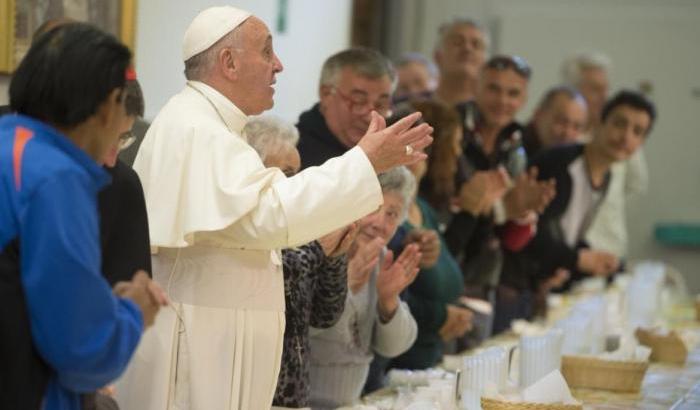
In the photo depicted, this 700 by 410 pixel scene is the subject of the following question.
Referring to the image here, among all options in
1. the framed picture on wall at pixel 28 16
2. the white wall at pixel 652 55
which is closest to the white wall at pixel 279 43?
the framed picture on wall at pixel 28 16

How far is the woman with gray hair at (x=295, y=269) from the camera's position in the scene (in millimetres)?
3904

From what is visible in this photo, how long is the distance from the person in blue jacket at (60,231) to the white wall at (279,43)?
2.04 meters

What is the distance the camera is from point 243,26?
364 cm

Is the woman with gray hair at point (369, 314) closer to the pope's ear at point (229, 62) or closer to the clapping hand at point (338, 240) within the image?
the clapping hand at point (338, 240)

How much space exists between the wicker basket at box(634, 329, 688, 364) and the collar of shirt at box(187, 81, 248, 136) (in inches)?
113

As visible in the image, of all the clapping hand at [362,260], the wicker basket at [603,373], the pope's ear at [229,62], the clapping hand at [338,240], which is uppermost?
the pope's ear at [229,62]

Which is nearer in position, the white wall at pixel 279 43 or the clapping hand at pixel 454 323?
the white wall at pixel 279 43

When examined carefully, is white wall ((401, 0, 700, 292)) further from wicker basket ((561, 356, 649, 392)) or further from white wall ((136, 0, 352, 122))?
wicker basket ((561, 356, 649, 392))

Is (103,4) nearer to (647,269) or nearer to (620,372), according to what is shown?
(620,372)

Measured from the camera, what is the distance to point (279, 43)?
6504 millimetres

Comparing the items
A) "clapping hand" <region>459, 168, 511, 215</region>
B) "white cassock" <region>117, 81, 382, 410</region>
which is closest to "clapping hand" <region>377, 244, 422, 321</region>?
"white cassock" <region>117, 81, 382, 410</region>

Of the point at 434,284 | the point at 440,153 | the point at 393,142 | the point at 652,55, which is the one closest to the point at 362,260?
the point at 434,284

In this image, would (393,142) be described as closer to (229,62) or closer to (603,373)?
(229,62)

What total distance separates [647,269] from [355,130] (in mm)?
4032
